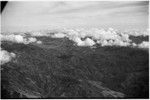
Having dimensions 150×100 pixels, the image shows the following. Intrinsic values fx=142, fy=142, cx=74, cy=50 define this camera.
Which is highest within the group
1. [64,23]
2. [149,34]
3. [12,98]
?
[64,23]

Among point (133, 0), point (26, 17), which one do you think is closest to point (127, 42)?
point (133, 0)

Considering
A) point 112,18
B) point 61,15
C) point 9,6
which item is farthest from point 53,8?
point 112,18

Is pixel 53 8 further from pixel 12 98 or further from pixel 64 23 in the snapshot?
pixel 12 98

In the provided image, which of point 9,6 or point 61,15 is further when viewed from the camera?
point 61,15

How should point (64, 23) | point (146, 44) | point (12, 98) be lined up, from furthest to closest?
1. point (64, 23)
2. point (12, 98)
3. point (146, 44)

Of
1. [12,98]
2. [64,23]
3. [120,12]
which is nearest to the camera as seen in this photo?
[12,98]

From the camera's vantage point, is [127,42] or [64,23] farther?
[64,23]

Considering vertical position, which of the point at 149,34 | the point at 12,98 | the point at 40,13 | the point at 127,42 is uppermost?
the point at 40,13

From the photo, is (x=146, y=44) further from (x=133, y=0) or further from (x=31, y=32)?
(x=31, y=32)

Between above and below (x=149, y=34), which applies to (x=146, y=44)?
below
